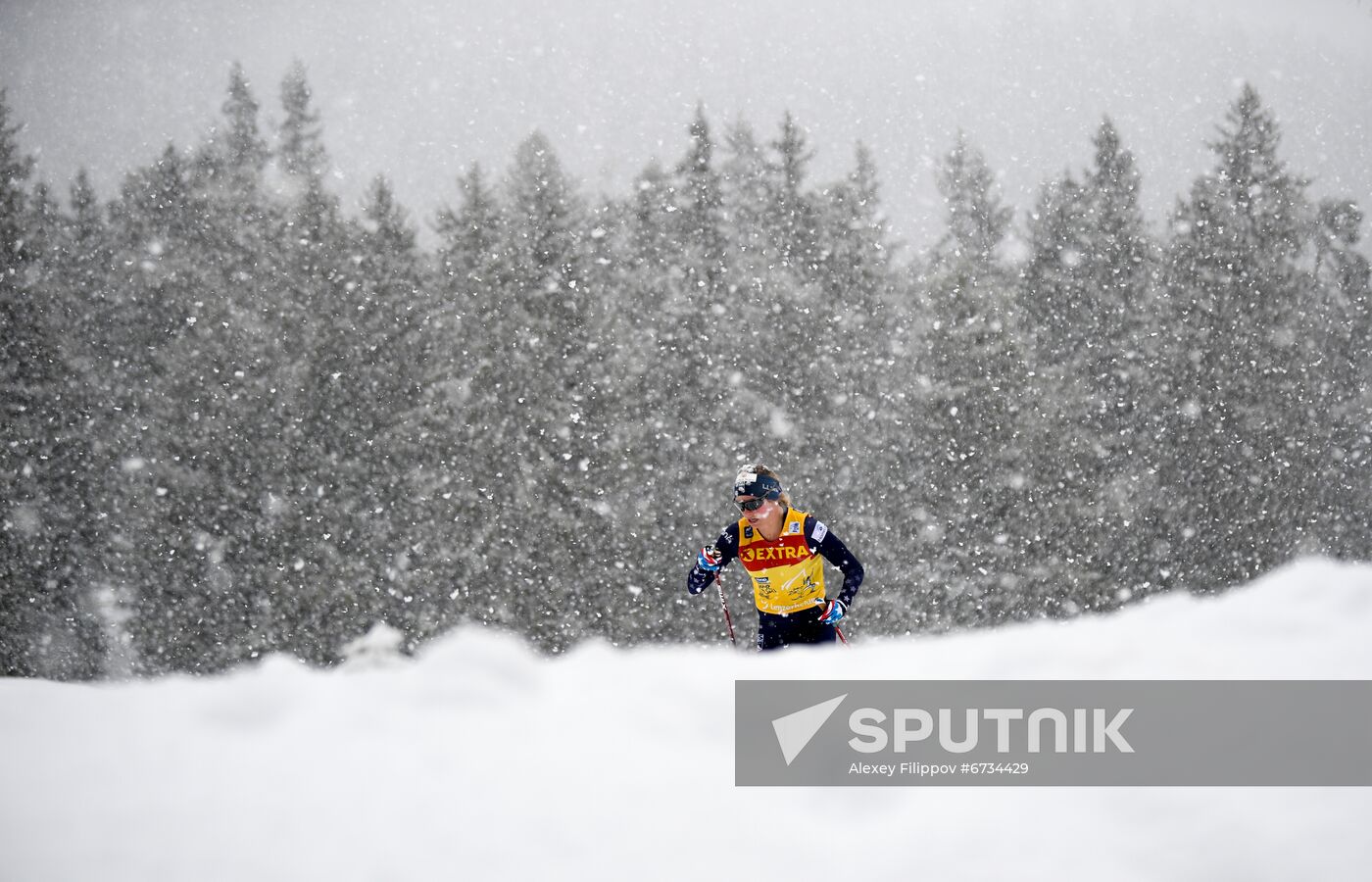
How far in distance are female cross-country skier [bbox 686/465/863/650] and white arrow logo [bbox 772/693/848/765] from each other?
3064 millimetres

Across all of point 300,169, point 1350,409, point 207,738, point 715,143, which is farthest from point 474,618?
point 1350,409

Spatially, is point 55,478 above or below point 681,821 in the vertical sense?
above

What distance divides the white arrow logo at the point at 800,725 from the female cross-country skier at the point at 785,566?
3.06 m

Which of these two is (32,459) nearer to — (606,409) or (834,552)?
(606,409)

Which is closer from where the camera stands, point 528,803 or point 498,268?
point 528,803

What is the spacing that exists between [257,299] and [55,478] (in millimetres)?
6450

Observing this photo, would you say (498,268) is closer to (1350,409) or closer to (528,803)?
(528,803)

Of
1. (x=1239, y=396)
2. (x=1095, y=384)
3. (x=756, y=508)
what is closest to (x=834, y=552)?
(x=756, y=508)

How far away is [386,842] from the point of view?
339 cm
